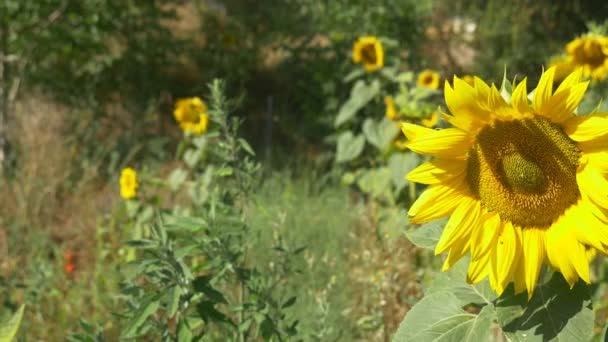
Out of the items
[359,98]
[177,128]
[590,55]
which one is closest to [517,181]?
[590,55]

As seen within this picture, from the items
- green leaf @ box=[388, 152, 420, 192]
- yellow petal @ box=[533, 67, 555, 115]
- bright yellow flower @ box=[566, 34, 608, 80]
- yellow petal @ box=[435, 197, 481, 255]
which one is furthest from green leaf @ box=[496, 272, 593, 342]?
green leaf @ box=[388, 152, 420, 192]

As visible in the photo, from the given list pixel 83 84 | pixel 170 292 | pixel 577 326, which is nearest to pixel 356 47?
pixel 170 292

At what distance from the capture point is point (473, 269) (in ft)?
4.39

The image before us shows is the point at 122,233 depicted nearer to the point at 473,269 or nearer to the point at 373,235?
the point at 373,235

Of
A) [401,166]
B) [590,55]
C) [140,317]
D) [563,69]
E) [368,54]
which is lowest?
[140,317]

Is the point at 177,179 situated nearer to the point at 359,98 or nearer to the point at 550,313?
the point at 359,98

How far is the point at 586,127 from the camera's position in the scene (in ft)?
4.05

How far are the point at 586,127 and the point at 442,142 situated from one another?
256 mm

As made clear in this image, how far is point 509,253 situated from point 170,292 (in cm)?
83

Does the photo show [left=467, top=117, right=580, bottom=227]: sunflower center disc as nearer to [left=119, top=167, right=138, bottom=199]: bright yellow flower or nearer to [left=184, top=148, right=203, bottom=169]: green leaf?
[left=119, top=167, right=138, bottom=199]: bright yellow flower

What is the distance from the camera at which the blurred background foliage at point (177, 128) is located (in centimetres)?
309

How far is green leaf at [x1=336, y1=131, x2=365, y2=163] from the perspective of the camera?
446cm

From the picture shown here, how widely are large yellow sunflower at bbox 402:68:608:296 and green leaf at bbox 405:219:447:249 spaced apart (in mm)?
76

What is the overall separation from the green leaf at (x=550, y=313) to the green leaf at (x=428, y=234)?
18 centimetres
